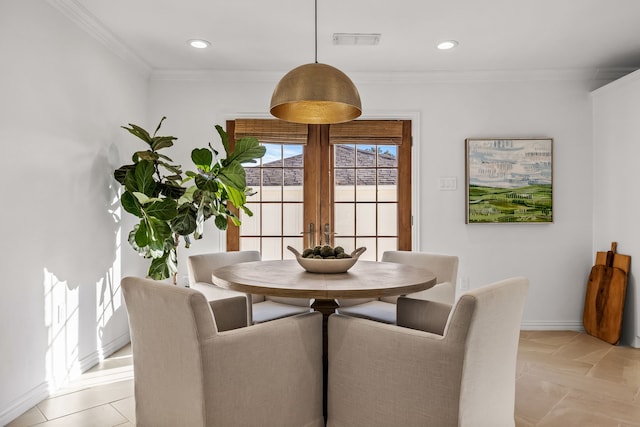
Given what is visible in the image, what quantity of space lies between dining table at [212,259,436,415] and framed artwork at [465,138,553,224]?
6.14 ft

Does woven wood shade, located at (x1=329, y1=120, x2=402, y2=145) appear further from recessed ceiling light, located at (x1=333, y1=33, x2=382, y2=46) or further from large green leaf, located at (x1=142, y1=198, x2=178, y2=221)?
large green leaf, located at (x1=142, y1=198, x2=178, y2=221)

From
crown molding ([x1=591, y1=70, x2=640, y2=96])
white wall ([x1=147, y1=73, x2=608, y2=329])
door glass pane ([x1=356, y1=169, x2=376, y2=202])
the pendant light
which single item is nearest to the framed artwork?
white wall ([x1=147, y1=73, x2=608, y2=329])

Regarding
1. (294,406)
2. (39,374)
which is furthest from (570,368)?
(39,374)

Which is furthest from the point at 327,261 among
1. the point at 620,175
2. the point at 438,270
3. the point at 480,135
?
the point at 620,175

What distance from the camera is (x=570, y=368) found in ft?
10.1

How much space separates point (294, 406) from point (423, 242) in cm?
264

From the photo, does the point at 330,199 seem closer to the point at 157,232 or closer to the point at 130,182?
the point at 157,232

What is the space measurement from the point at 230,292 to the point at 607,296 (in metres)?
3.28

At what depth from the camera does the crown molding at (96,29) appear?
2727mm

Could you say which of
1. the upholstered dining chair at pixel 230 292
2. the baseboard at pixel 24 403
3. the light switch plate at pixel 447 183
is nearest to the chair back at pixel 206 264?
the upholstered dining chair at pixel 230 292

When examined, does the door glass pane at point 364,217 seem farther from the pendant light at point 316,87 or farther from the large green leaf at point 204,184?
the pendant light at point 316,87

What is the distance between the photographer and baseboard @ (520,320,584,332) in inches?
159

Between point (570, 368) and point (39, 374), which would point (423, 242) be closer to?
point (570, 368)

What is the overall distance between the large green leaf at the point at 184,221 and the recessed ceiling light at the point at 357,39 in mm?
1751
